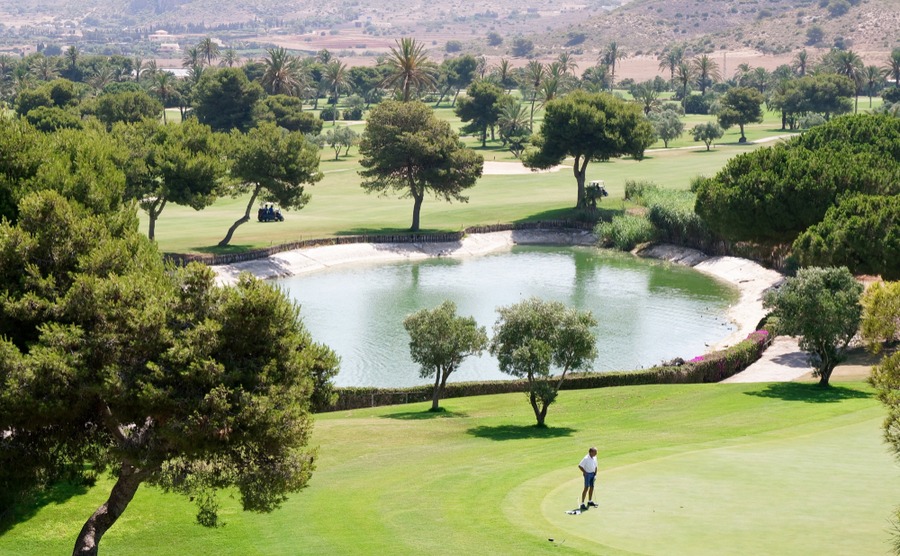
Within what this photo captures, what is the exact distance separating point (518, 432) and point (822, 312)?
17.7 meters

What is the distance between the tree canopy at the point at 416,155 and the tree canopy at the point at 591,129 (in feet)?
35.2

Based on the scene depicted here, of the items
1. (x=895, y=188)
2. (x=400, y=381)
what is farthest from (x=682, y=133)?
(x=400, y=381)

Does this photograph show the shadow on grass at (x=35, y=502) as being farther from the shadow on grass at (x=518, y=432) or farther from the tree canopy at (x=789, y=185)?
the tree canopy at (x=789, y=185)

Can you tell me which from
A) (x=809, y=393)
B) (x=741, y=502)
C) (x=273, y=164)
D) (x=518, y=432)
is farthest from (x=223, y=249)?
(x=741, y=502)

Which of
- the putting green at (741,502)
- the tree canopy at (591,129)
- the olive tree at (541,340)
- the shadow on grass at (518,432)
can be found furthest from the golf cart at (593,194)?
the putting green at (741,502)

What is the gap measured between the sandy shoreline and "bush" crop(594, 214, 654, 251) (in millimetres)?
1581

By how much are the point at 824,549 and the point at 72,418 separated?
18.2 metres

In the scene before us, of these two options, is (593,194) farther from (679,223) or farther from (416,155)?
(416,155)

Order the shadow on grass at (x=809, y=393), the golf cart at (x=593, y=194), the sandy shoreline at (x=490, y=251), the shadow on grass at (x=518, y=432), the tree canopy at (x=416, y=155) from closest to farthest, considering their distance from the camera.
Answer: the shadow on grass at (x=518, y=432) → the shadow on grass at (x=809, y=393) → the sandy shoreline at (x=490, y=251) → the tree canopy at (x=416, y=155) → the golf cart at (x=593, y=194)

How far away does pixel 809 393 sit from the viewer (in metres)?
56.6

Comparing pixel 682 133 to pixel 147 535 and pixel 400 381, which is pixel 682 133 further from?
pixel 147 535

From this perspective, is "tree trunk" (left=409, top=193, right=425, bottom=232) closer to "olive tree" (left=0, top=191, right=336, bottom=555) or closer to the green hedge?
the green hedge

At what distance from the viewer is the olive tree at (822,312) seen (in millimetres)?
58156

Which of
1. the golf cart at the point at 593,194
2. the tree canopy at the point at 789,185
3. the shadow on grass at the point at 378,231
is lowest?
the shadow on grass at the point at 378,231
